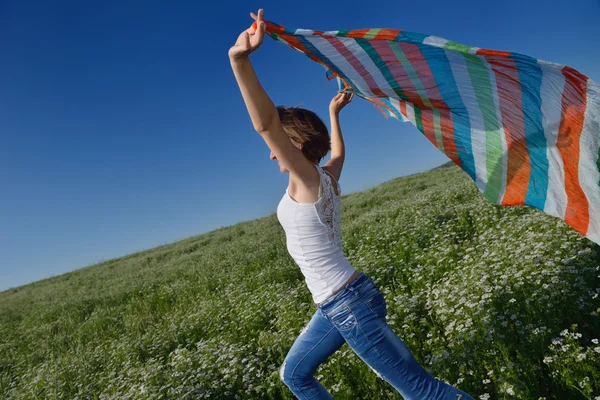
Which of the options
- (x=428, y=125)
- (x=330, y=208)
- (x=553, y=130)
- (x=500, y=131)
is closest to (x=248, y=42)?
(x=330, y=208)

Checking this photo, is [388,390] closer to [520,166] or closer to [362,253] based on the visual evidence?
[520,166]

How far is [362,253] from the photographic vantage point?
28.7 ft

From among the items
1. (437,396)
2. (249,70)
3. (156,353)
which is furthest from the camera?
(156,353)

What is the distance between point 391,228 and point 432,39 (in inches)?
297

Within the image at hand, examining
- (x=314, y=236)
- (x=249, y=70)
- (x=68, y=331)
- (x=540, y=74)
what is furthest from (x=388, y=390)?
(x=68, y=331)

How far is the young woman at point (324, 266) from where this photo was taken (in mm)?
2262

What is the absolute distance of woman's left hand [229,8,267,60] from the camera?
1960 mm

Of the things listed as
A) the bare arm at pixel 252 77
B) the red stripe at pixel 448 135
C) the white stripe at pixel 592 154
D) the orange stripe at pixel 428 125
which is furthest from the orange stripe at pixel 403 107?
the bare arm at pixel 252 77

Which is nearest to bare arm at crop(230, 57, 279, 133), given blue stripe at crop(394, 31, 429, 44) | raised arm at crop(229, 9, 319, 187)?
raised arm at crop(229, 9, 319, 187)

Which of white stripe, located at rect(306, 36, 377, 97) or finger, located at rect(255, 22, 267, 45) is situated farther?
white stripe, located at rect(306, 36, 377, 97)

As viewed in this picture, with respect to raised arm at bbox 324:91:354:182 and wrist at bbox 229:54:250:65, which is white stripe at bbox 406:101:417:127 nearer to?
raised arm at bbox 324:91:354:182

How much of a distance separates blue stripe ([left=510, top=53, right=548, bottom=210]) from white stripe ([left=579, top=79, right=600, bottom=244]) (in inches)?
9.3

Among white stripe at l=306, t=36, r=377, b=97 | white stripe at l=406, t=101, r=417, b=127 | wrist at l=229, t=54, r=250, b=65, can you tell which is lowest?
white stripe at l=406, t=101, r=417, b=127

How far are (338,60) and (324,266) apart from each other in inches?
60.1
